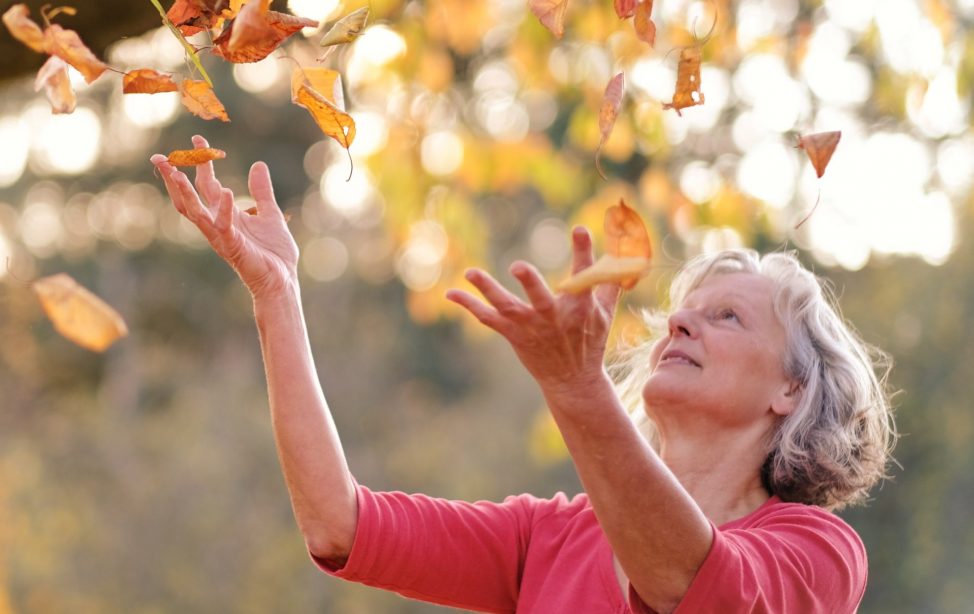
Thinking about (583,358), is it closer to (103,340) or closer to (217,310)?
(103,340)

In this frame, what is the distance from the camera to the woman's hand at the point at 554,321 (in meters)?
1.34

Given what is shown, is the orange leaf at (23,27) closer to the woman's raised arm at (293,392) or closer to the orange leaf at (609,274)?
the woman's raised arm at (293,392)

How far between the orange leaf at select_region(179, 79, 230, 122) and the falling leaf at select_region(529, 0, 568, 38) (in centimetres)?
44

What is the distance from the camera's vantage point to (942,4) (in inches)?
171

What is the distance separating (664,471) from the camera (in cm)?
148

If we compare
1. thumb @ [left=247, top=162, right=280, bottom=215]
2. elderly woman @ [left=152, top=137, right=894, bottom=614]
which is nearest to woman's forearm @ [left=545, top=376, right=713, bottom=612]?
elderly woman @ [left=152, top=137, right=894, bottom=614]

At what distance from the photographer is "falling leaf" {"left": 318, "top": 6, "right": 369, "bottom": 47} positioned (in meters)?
1.58

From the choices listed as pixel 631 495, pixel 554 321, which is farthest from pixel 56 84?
pixel 631 495

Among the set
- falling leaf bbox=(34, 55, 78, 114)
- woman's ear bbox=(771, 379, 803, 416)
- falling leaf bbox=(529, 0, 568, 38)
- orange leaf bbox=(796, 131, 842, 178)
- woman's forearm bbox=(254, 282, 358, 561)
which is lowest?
woman's forearm bbox=(254, 282, 358, 561)

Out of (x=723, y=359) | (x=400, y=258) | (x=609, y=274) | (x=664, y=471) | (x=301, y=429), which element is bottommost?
(x=400, y=258)

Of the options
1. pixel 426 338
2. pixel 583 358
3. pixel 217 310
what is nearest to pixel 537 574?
pixel 583 358

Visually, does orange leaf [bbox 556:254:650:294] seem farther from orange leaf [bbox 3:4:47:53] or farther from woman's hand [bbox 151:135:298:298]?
orange leaf [bbox 3:4:47:53]

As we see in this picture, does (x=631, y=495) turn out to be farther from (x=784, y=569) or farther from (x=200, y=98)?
(x=200, y=98)

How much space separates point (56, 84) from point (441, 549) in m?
0.93
